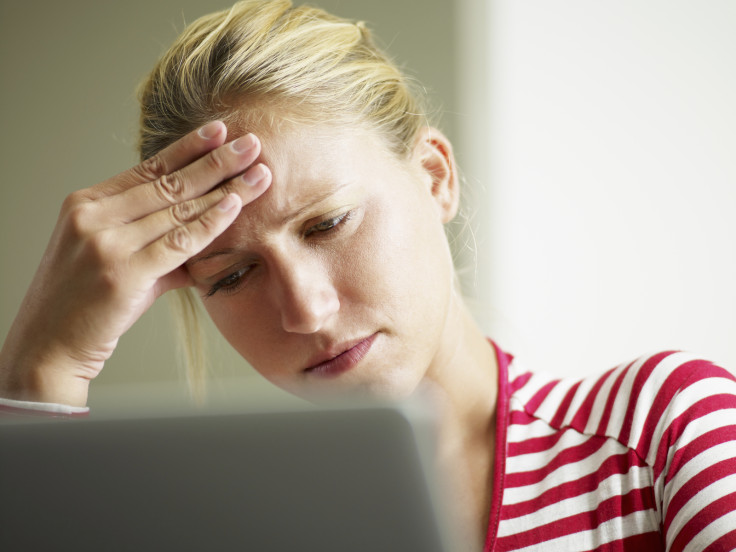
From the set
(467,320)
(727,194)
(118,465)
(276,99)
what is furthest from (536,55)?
(118,465)

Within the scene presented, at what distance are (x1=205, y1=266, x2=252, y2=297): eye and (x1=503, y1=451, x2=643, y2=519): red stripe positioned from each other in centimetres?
46

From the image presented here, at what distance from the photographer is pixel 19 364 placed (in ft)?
3.01

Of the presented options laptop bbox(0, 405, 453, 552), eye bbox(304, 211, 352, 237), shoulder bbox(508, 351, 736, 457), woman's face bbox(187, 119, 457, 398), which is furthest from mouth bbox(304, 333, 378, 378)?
laptop bbox(0, 405, 453, 552)

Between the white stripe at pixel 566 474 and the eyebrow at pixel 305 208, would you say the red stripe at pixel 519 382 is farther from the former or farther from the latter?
the eyebrow at pixel 305 208

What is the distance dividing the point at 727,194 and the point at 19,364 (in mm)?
1614

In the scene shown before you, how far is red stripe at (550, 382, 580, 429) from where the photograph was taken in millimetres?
A: 991

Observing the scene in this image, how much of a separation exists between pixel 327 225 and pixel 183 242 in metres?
0.18

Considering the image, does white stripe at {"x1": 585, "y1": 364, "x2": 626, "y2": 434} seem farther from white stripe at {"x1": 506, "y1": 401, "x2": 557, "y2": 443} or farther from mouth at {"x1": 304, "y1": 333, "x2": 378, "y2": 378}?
mouth at {"x1": 304, "y1": 333, "x2": 378, "y2": 378}

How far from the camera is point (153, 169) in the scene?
96cm

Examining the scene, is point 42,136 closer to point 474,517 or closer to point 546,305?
point 546,305

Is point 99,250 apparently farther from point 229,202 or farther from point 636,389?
point 636,389

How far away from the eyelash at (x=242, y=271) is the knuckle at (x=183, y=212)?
0.10m

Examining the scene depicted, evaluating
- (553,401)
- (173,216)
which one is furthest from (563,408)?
(173,216)

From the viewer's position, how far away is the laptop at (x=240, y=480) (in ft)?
1.16
